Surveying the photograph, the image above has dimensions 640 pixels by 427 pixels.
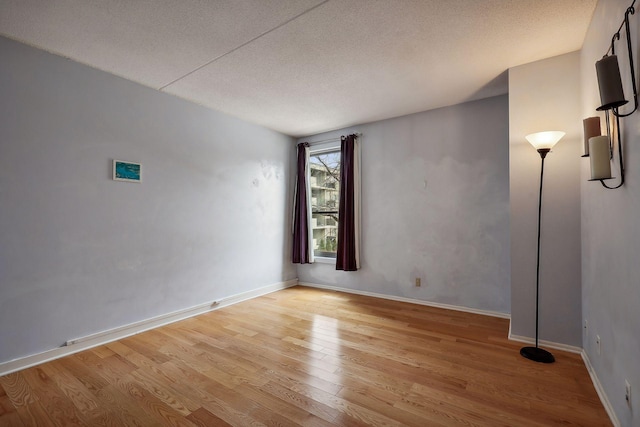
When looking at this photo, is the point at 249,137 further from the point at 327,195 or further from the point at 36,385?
the point at 36,385

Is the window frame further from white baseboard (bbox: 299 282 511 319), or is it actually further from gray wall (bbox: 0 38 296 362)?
gray wall (bbox: 0 38 296 362)

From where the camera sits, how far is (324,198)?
5074 mm

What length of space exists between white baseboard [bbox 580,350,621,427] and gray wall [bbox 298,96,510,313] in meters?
1.15

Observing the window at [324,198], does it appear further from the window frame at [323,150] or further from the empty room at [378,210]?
the empty room at [378,210]

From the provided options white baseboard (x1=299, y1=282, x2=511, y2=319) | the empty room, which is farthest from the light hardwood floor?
white baseboard (x1=299, y1=282, x2=511, y2=319)

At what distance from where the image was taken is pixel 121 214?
9.46 feet

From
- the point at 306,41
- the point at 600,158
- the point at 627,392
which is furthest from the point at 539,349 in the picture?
the point at 306,41

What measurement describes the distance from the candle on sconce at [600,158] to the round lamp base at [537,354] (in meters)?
1.54

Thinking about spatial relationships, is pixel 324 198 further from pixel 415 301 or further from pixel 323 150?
pixel 415 301

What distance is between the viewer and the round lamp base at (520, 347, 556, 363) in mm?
2309

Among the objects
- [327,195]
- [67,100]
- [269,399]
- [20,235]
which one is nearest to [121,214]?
[20,235]

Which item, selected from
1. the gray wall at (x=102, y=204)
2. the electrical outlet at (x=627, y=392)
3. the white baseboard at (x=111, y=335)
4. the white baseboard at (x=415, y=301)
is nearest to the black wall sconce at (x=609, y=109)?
the electrical outlet at (x=627, y=392)

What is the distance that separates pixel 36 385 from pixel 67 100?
2.33 m

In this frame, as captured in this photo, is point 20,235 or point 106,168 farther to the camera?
point 106,168
